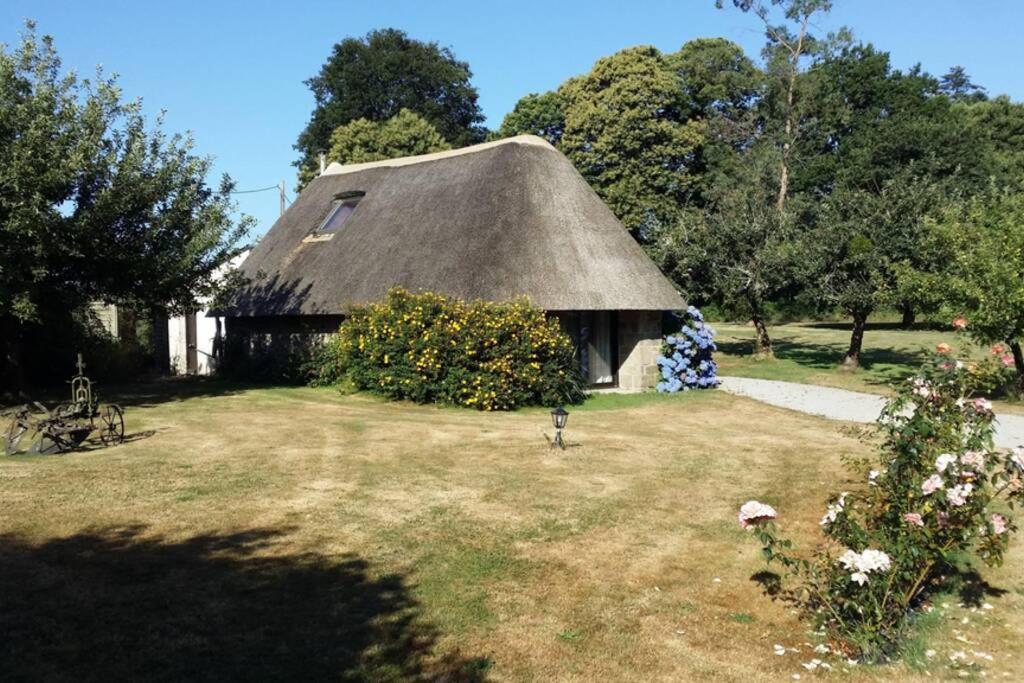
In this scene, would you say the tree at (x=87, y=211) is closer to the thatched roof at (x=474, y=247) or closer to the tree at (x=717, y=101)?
the thatched roof at (x=474, y=247)

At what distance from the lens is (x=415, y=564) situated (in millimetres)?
6363

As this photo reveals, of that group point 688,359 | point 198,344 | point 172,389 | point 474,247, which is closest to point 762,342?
point 688,359

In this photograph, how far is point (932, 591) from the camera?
6316 millimetres

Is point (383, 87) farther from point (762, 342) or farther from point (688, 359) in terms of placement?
point (688, 359)

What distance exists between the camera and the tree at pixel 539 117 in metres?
43.3

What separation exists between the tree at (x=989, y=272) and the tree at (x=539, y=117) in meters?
28.3

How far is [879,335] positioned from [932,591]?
33.4 meters

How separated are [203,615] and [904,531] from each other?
190 inches

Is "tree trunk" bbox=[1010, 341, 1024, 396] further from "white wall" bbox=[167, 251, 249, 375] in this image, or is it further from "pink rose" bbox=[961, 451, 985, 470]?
"white wall" bbox=[167, 251, 249, 375]

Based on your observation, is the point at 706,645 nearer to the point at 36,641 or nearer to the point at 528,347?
the point at 36,641

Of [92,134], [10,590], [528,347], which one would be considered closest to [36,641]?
[10,590]

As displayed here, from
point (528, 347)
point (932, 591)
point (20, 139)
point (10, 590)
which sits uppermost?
point (20, 139)

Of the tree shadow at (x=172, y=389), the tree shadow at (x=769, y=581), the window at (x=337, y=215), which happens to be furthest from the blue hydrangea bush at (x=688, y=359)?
the tree shadow at (x=769, y=581)

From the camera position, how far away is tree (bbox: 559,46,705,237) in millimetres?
37812
